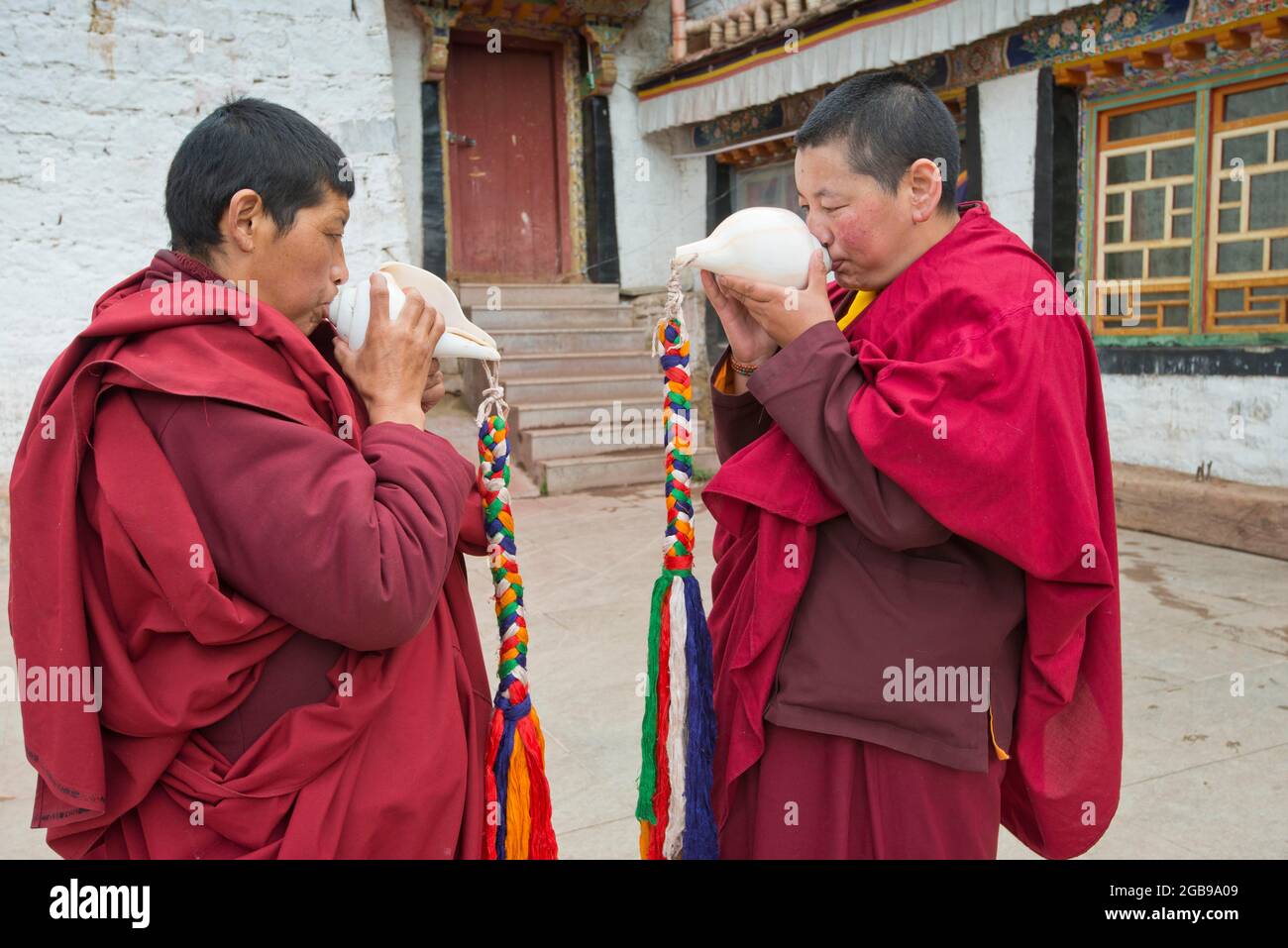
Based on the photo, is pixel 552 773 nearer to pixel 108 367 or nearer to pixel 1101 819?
pixel 1101 819

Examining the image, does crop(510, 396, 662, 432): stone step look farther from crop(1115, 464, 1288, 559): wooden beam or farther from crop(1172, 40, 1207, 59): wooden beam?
crop(1172, 40, 1207, 59): wooden beam

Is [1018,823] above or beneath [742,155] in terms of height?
beneath

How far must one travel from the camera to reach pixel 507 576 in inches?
61.6

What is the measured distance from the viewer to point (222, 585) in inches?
47.8

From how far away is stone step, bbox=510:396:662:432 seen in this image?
24.7 feet

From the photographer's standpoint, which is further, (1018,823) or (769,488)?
(1018,823)

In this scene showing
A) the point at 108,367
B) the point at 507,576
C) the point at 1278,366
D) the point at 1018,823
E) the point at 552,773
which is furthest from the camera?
the point at 1278,366

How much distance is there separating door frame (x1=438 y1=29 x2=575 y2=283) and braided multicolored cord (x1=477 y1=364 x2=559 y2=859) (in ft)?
24.0

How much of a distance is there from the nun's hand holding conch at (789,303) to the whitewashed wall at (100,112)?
577 cm

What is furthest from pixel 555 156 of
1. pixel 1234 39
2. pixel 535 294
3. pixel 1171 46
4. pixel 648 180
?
pixel 1234 39

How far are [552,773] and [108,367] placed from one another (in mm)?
2113

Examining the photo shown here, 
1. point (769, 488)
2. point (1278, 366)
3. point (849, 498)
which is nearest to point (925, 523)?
point (849, 498)

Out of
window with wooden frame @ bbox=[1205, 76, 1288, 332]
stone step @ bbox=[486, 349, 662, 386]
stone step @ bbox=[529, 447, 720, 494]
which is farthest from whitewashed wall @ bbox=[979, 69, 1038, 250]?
stone step @ bbox=[486, 349, 662, 386]

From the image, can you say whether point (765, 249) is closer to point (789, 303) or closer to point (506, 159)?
point (789, 303)
